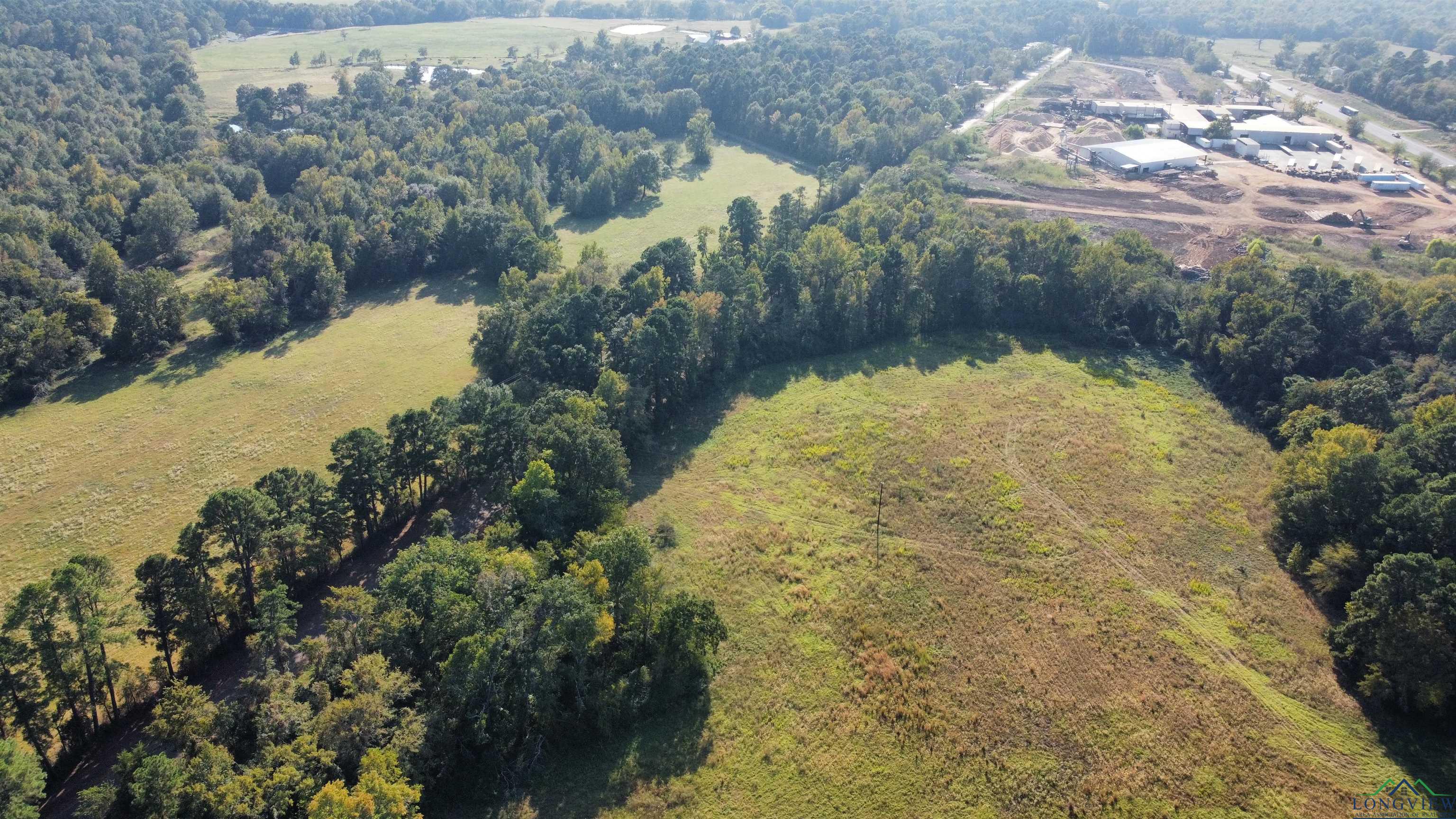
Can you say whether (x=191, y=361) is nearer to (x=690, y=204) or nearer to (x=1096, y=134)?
(x=690, y=204)

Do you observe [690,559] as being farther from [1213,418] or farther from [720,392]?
[1213,418]

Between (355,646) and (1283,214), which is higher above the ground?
(1283,214)

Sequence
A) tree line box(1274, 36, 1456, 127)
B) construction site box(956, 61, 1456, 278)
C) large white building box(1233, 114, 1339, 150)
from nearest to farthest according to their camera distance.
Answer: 1. construction site box(956, 61, 1456, 278)
2. large white building box(1233, 114, 1339, 150)
3. tree line box(1274, 36, 1456, 127)

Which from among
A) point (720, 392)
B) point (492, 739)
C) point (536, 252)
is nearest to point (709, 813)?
point (492, 739)

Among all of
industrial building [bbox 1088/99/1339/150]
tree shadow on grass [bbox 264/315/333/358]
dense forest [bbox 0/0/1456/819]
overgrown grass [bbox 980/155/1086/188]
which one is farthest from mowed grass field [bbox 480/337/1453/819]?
industrial building [bbox 1088/99/1339/150]

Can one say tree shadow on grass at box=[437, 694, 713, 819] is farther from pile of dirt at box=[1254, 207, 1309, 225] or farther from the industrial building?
the industrial building

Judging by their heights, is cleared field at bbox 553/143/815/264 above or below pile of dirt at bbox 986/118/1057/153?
below

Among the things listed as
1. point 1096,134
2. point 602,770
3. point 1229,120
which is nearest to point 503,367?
point 602,770
